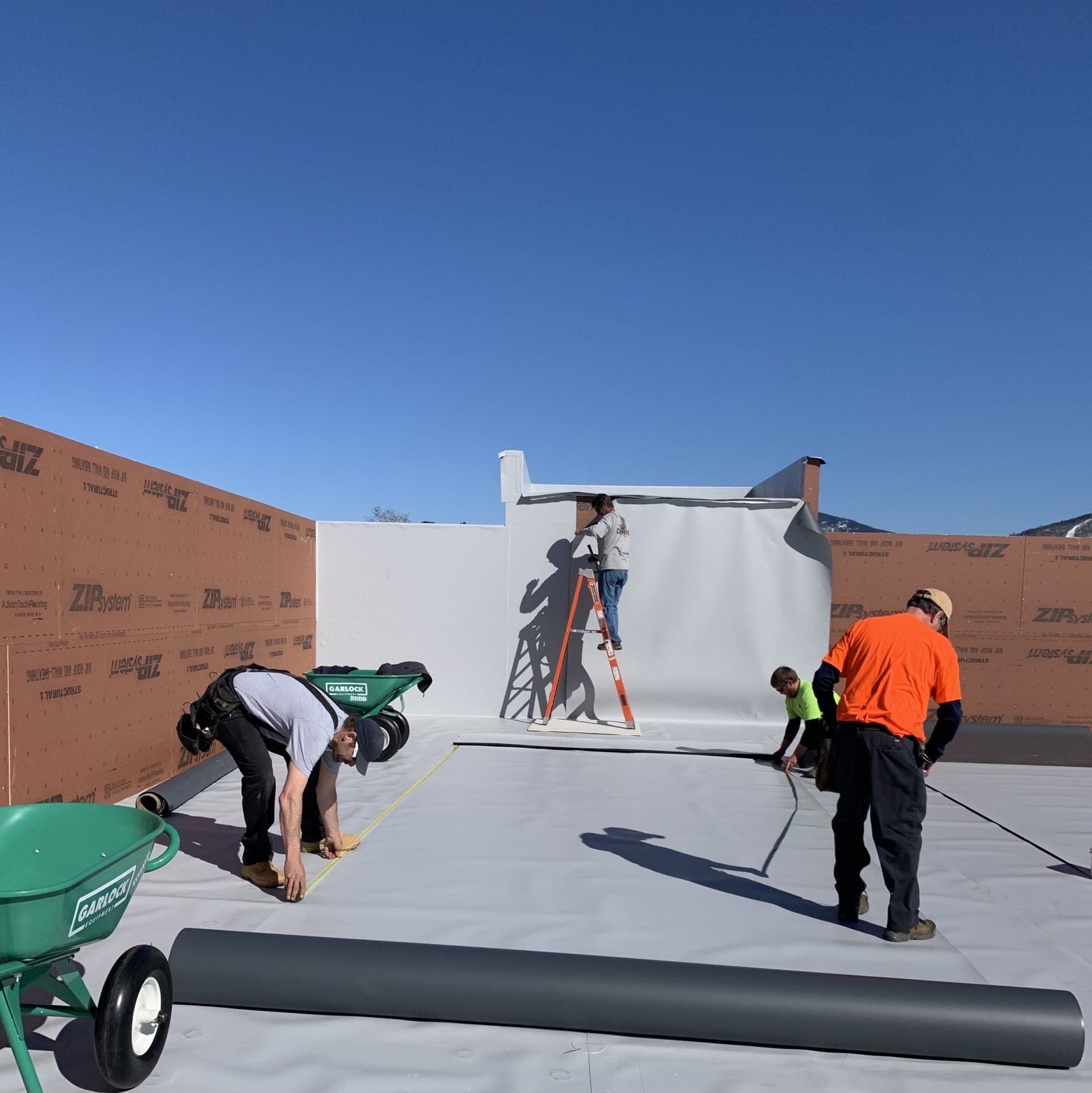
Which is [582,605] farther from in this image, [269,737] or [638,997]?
[638,997]

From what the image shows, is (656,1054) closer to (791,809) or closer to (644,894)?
(644,894)

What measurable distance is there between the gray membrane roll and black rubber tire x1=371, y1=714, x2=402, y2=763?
2.36m

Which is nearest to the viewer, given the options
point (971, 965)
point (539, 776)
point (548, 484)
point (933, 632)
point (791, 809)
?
point (971, 965)

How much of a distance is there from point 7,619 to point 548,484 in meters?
4.71

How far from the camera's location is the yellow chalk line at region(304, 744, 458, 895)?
2.79m

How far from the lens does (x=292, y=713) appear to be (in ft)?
8.86

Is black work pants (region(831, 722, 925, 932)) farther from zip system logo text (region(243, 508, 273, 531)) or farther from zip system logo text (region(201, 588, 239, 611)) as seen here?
zip system logo text (region(243, 508, 273, 531))

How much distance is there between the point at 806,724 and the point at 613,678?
6.50ft

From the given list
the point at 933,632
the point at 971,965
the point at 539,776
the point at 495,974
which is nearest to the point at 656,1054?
the point at 495,974

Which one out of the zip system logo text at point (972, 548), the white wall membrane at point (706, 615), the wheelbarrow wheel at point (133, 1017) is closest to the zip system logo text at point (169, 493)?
the wheelbarrow wheel at point (133, 1017)

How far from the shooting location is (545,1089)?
5.52ft

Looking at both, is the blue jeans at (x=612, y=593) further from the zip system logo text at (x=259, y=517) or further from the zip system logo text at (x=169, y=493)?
the zip system logo text at (x=169, y=493)

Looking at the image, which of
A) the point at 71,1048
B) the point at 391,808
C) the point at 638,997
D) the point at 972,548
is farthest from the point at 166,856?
the point at 972,548

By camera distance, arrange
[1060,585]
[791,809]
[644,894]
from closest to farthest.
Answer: [644,894], [791,809], [1060,585]
